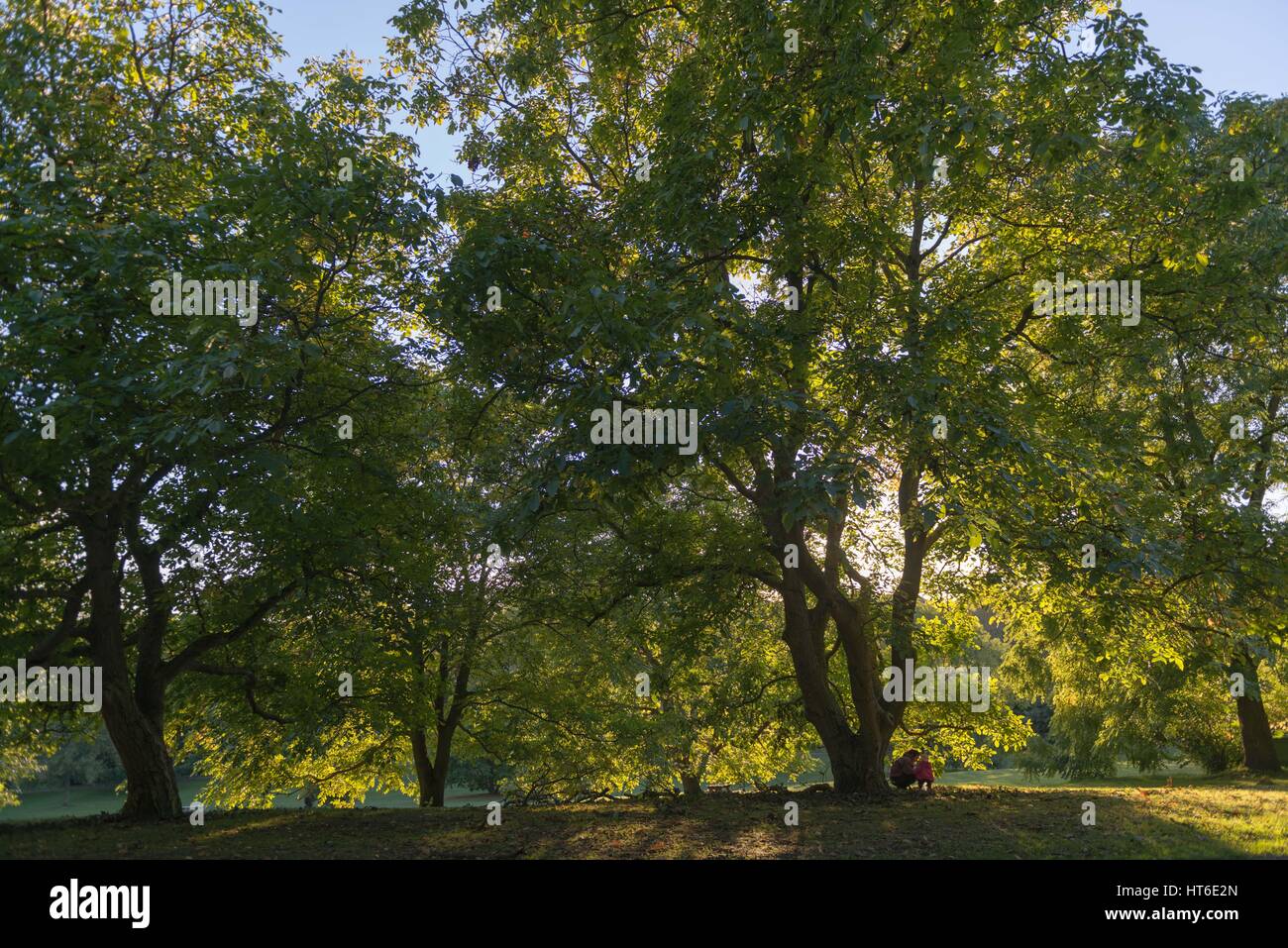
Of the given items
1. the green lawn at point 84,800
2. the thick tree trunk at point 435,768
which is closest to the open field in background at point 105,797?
the green lawn at point 84,800

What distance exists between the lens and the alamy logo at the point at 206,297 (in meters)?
9.05

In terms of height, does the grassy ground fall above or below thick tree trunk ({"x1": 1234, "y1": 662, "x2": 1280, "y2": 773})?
above

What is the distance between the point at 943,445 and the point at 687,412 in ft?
9.03

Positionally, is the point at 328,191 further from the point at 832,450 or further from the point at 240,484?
the point at 832,450

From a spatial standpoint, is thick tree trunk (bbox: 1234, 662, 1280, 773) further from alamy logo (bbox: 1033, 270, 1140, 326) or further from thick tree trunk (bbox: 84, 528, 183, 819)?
thick tree trunk (bbox: 84, 528, 183, 819)

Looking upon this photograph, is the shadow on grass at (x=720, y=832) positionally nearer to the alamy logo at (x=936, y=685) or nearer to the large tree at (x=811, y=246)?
the alamy logo at (x=936, y=685)

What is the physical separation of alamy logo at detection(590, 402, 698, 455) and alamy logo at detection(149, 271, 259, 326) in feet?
12.1

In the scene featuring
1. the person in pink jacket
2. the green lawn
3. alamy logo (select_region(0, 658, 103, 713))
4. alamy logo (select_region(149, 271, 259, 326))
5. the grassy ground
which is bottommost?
the green lawn

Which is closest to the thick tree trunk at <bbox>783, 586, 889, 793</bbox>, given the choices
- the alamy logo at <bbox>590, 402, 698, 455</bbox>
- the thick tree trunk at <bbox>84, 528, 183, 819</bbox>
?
the alamy logo at <bbox>590, 402, 698, 455</bbox>

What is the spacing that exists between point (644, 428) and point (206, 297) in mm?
4582
